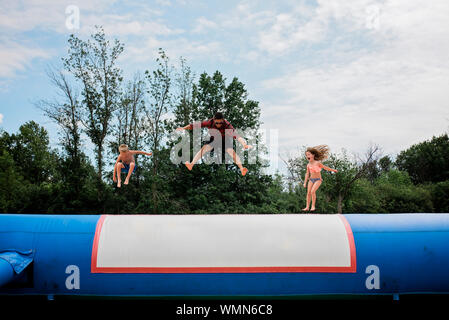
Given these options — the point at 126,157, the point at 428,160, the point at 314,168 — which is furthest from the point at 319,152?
the point at 428,160

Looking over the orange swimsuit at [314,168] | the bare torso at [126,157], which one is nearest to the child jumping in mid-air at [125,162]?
the bare torso at [126,157]

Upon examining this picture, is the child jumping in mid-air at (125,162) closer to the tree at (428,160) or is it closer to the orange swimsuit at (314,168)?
the orange swimsuit at (314,168)

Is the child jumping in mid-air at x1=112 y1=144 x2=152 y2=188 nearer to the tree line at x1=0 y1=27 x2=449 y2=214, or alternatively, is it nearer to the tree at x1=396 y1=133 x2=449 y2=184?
the tree line at x1=0 y1=27 x2=449 y2=214

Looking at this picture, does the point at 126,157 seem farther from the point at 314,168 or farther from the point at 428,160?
the point at 428,160

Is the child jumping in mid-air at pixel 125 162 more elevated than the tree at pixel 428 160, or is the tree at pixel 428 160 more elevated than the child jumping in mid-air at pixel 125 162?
the tree at pixel 428 160

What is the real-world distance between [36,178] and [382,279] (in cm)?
4462

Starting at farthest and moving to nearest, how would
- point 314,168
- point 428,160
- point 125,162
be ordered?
point 428,160, point 125,162, point 314,168

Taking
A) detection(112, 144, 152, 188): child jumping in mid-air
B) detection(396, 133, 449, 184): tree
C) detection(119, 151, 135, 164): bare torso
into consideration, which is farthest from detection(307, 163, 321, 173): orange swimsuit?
detection(396, 133, 449, 184): tree

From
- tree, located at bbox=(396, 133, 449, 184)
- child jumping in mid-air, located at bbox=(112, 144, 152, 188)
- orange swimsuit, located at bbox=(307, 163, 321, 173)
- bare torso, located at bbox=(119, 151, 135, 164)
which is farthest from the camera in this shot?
tree, located at bbox=(396, 133, 449, 184)

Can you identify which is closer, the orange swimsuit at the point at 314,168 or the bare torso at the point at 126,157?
the orange swimsuit at the point at 314,168

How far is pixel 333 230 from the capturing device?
4.91 m
